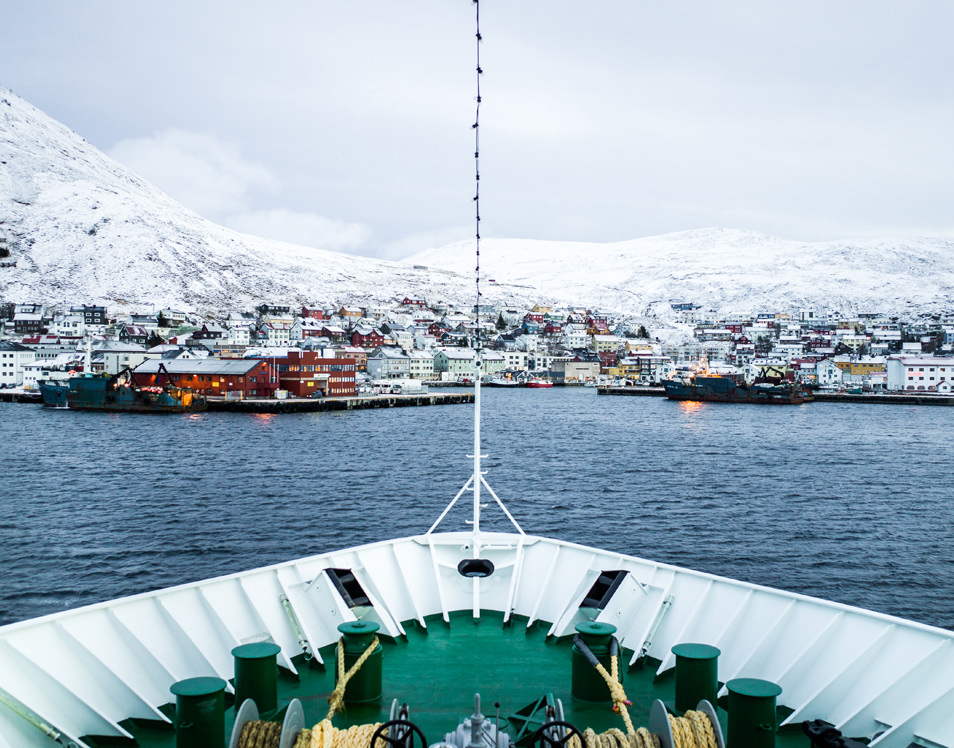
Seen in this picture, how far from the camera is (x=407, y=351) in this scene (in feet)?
411

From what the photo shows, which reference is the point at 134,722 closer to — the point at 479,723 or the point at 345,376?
the point at 479,723

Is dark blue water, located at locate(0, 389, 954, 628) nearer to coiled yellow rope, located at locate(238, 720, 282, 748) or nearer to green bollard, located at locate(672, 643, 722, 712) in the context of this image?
green bollard, located at locate(672, 643, 722, 712)

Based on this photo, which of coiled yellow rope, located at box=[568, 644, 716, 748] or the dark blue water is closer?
coiled yellow rope, located at box=[568, 644, 716, 748]

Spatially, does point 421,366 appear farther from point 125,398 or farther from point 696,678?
point 696,678

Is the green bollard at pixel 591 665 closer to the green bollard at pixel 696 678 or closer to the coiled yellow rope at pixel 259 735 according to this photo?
the green bollard at pixel 696 678

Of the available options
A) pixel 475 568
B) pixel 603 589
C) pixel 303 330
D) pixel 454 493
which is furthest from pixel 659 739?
pixel 303 330

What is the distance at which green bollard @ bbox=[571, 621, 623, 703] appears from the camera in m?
5.40

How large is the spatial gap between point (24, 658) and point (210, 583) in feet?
5.12

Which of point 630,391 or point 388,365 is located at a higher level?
point 388,365

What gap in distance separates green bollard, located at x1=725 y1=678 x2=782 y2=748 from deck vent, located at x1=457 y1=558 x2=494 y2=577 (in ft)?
10.0

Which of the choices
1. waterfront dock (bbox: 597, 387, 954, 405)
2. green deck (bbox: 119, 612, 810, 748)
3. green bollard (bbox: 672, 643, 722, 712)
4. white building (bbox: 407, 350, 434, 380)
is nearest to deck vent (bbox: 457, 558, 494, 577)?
green deck (bbox: 119, 612, 810, 748)

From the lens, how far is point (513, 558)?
777cm

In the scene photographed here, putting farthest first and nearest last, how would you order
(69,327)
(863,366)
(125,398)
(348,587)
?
(69,327)
(863,366)
(125,398)
(348,587)

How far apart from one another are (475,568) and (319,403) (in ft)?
228
